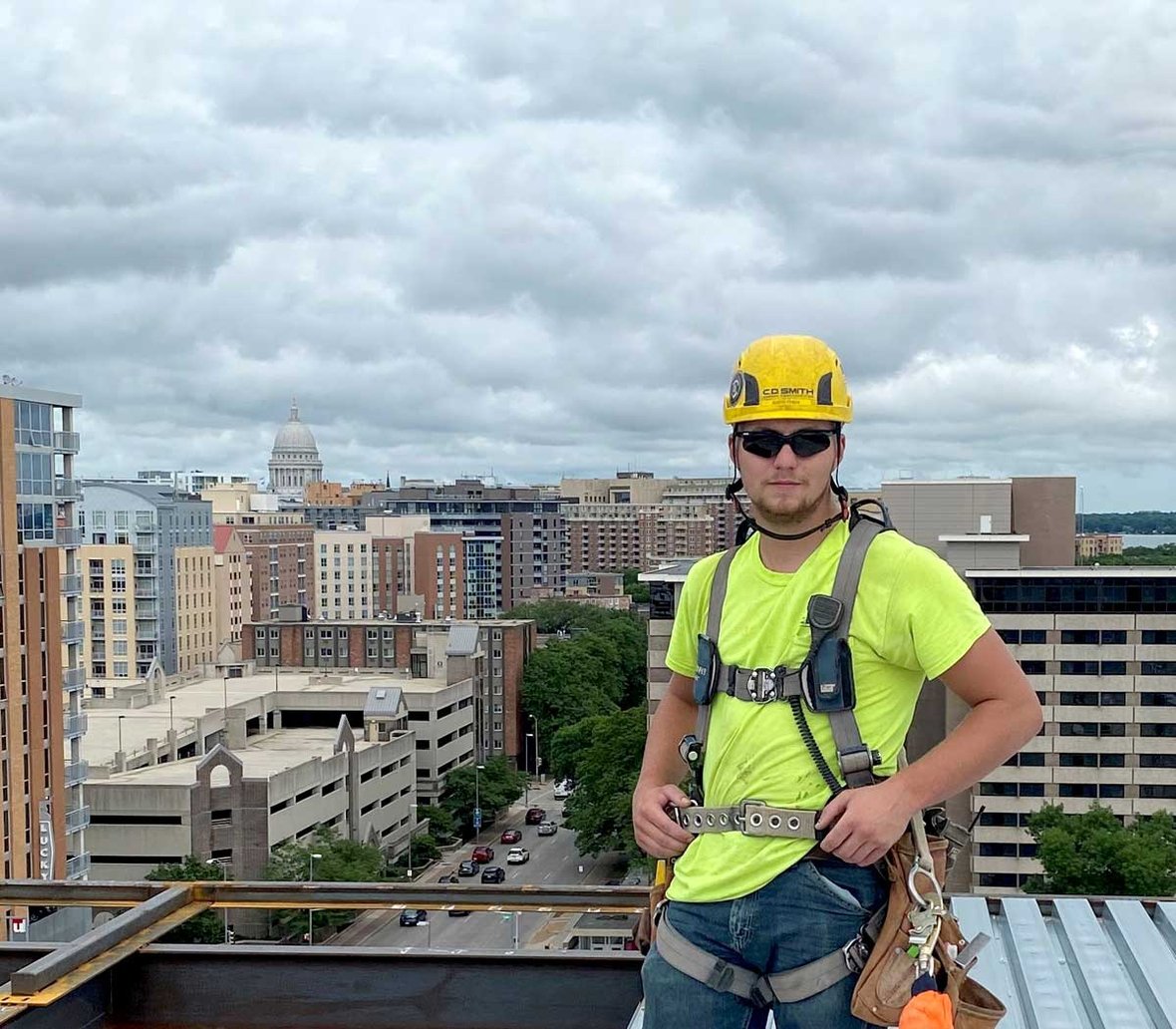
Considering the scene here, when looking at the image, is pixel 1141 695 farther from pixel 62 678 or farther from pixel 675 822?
pixel 675 822

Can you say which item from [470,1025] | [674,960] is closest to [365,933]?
[470,1025]

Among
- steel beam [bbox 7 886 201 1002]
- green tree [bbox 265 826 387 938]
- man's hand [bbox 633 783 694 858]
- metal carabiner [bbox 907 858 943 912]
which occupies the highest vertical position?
man's hand [bbox 633 783 694 858]

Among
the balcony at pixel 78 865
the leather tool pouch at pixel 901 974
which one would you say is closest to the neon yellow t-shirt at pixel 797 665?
the leather tool pouch at pixel 901 974

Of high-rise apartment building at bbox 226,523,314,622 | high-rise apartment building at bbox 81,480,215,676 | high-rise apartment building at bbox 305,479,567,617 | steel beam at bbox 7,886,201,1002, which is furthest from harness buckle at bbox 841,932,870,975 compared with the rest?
high-rise apartment building at bbox 305,479,567,617

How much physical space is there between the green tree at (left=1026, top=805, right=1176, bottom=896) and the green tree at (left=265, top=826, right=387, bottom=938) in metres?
16.8

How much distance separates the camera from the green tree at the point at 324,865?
33688 millimetres

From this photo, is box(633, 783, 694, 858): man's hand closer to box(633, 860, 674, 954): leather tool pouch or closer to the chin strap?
box(633, 860, 674, 954): leather tool pouch

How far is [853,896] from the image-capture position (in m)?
2.81

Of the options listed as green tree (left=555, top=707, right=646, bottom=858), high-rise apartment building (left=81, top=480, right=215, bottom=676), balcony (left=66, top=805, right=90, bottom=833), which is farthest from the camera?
high-rise apartment building (left=81, top=480, right=215, bottom=676)

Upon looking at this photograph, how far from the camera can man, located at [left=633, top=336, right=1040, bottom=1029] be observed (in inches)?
107

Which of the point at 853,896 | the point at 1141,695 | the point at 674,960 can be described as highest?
the point at 853,896

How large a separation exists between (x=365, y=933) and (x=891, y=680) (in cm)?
3417

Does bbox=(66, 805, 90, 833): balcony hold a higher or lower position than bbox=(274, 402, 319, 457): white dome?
lower

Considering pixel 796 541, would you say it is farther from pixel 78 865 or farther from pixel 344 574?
pixel 344 574
